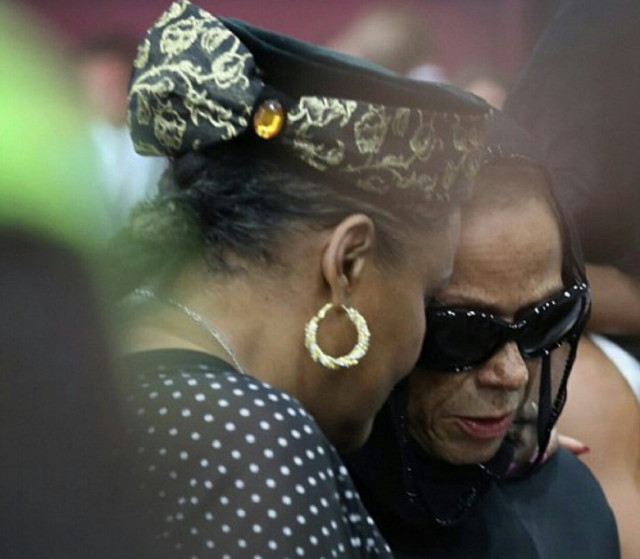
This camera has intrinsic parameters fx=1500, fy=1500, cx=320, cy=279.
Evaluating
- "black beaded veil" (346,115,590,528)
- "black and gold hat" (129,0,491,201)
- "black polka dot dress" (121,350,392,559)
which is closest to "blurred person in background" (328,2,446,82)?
"black beaded veil" (346,115,590,528)

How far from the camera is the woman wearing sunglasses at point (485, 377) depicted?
2102 millimetres

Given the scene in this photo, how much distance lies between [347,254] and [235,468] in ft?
1.17

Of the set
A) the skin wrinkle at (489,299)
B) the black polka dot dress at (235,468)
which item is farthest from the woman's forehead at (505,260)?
the black polka dot dress at (235,468)

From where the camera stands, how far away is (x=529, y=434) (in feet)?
7.75

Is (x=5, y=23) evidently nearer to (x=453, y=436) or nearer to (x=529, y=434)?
(x=453, y=436)

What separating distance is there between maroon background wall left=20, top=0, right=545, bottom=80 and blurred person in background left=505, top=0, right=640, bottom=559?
2.09 m

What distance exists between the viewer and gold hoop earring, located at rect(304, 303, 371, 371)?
Result: 1639 millimetres

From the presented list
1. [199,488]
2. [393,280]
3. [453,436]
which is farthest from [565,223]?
[199,488]

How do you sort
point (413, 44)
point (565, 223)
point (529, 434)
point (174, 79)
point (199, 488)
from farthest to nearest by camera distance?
1. point (413, 44)
2. point (529, 434)
3. point (565, 223)
4. point (174, 79)
5. point (199, 488)

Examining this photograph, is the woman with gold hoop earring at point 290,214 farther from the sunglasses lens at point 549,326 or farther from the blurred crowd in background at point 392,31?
the blurred crowd in background at point 392,31

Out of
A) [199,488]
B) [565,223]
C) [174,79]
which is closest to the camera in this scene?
[199,488]

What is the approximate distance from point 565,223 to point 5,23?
1.45 metres

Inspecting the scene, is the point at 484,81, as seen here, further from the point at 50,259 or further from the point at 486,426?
the point at 50,259

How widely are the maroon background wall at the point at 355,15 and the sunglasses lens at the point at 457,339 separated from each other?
2926 millimetres
